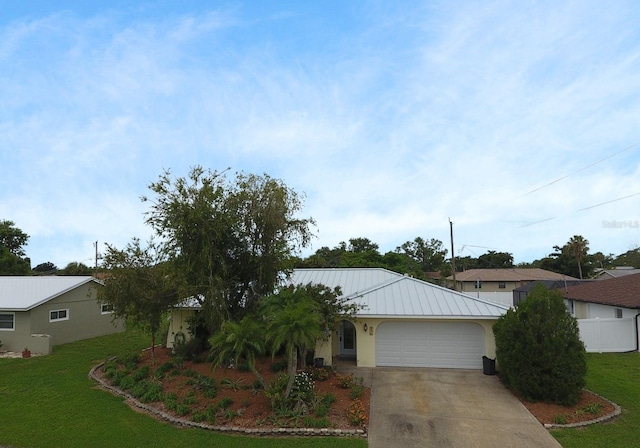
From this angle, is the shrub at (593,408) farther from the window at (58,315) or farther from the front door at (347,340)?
the window at (58,315)

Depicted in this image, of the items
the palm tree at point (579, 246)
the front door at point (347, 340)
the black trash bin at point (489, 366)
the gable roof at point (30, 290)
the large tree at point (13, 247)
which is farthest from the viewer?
the palm tree at point (579, 246)

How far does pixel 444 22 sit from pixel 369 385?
39.1 ft

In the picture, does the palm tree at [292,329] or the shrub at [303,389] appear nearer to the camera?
the palm tree at [292,329]

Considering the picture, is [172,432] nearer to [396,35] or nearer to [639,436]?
[639,436]

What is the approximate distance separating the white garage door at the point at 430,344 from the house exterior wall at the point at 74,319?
1409cm

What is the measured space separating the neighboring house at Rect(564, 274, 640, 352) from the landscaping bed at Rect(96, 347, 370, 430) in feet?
41.3

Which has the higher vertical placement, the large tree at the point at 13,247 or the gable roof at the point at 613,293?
the large tree at the point at 13,247

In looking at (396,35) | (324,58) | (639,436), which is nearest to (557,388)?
(639,436)

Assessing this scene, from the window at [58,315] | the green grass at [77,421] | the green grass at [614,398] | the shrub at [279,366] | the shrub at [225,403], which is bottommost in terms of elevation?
the green grass at [614,398]

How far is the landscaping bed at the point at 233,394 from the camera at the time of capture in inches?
392

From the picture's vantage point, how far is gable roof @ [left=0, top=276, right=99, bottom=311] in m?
20.8

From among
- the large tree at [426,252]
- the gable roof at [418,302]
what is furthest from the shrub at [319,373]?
the large tree at [426,252]

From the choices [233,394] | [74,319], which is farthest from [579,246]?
[74,319]

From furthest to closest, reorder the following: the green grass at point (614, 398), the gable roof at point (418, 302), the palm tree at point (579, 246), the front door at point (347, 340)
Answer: the palm tree at point (579, 246) → the front door at point (347, 340) → the gable roof at point (418, 302) → the green grass at point (614, 398)
